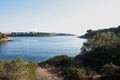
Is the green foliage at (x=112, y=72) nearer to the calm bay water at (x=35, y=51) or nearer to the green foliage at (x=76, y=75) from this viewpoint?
the green foliage at (x=76, y=75)

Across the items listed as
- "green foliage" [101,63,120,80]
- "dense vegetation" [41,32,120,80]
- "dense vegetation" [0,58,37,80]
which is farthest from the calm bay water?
"dense vegetation" [0,58,37,80]

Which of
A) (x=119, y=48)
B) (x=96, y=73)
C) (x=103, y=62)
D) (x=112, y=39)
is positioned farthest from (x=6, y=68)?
(x=112, y=39)

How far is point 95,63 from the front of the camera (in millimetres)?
32750

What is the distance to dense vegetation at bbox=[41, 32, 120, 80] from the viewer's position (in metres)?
25.7

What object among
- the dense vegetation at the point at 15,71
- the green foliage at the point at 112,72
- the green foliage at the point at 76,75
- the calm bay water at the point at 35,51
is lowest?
the calm bay water at the point at 35,51

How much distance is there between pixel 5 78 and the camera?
61.6ft

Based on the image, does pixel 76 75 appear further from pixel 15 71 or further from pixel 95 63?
A: pixel 15 71

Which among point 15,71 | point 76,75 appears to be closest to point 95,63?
point 76,75

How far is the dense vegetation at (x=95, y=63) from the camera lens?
25.7 metres

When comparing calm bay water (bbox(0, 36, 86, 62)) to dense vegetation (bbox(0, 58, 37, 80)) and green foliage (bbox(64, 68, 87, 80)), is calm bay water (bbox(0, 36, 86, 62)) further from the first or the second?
dense vegetation (bbox(0, 58, 37, 80))

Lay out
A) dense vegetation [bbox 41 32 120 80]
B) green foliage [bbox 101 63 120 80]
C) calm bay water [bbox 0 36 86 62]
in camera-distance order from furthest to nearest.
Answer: calm bay water [bbox 0 36 86 62], dense vegetation [bbox 41 32 120 80], green foliage [bbox 101 63 120 80]

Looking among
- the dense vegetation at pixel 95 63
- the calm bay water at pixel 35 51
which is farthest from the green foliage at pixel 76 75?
the calm bay water at pixel 35 51

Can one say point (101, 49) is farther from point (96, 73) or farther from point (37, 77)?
point (37, 77)

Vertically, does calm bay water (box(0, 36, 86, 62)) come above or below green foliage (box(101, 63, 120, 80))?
below
